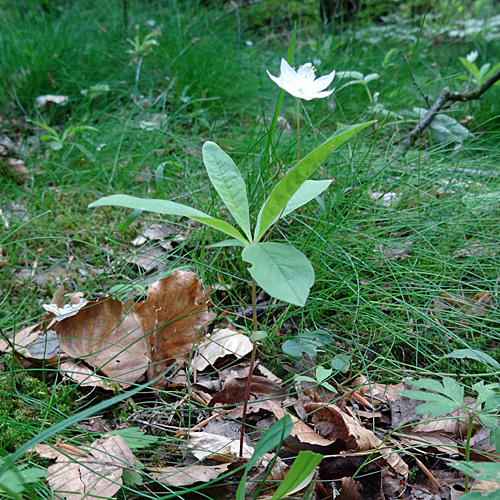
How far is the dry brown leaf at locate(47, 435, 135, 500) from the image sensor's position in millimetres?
795

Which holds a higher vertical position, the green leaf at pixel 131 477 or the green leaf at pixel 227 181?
the green leaf at pixel 227 181

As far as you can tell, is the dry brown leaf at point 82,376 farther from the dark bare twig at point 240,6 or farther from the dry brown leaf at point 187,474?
the dark bare twig at point 240,6

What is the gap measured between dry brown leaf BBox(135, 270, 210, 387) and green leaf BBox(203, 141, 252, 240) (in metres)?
0.40

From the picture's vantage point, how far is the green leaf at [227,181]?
35.2 inches

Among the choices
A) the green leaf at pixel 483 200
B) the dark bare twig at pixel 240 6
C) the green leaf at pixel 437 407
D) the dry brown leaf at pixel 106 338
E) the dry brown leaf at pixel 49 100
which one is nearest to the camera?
the green leaf at pixel 437 407

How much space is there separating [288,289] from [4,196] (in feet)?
5.89

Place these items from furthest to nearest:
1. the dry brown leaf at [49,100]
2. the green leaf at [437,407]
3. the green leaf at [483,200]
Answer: the dry brown leaf at [49,100] < the green leaf at [483,200] < the green leaf at [437,407]

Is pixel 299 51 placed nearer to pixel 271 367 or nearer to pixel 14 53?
pixel 14 53

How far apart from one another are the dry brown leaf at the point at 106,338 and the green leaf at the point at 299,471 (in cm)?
54

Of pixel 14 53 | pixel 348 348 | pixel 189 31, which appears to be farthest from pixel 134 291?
pixel 189 31

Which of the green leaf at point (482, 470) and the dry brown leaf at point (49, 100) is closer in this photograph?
the green leaf at point (482, 470)

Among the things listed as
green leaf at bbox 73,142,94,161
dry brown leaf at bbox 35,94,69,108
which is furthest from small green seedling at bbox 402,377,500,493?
dry brown leaf at bbox 35,94,69,108

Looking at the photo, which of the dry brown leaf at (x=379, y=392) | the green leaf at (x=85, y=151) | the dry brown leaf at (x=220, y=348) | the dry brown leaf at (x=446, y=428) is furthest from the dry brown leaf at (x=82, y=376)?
the green leaf at (x=85, y=151)

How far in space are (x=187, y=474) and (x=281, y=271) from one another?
491 mm
